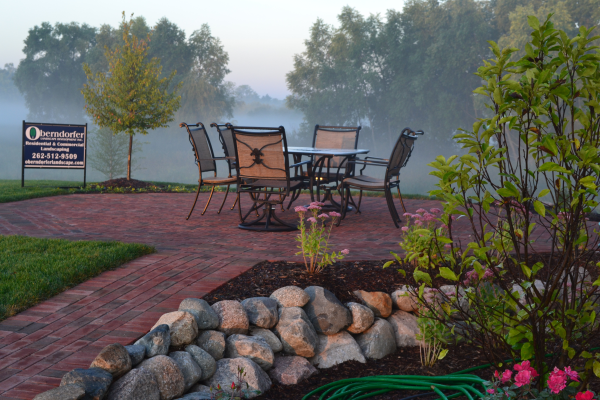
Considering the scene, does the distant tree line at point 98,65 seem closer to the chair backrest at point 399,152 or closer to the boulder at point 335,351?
the chair backrest at point 399,152

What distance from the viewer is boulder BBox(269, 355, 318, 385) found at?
293 centimetres

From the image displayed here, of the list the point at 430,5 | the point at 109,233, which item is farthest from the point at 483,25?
the point at 109,233

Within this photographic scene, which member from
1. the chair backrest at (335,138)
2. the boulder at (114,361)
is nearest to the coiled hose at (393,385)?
the boulder at (114,361)

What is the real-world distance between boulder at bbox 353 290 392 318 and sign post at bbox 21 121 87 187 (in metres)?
8.82

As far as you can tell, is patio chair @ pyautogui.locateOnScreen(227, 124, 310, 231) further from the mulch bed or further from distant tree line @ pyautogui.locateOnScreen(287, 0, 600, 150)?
distant tree line @ pyautogui.locateOnScreen(287, 0, 600, 150)

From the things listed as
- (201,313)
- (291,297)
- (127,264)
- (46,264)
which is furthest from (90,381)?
(46,264)

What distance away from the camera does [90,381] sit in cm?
223

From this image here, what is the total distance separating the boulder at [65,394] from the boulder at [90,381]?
0.05m

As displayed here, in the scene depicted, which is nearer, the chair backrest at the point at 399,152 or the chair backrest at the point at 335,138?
the chair backrest at the point at 399,152

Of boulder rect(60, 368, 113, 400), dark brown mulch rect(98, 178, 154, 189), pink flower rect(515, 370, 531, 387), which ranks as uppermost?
pink flower rect(515, 370, 531, 387)

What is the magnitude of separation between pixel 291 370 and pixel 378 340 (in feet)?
2.38

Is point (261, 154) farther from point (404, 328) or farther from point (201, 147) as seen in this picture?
point (404, 328)

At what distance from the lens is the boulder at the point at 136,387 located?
2301 mm

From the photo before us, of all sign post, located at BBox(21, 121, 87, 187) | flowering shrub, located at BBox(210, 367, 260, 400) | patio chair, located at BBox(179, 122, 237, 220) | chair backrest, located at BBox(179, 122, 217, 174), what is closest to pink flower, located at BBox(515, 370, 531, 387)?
flowering shrub, located at BBox(210, 367, 260, 400)
